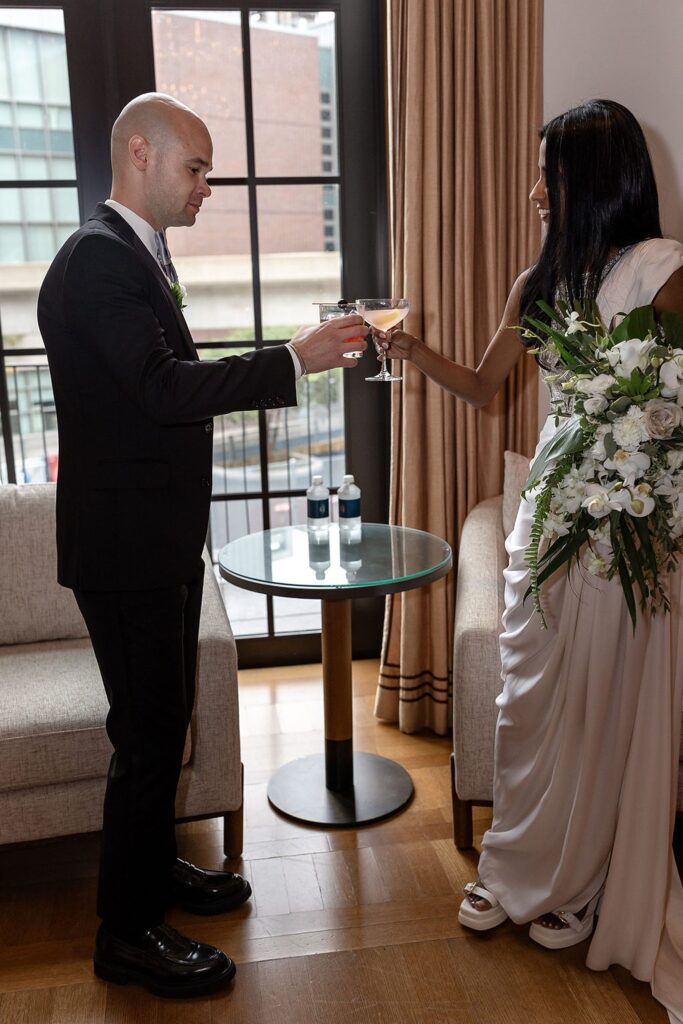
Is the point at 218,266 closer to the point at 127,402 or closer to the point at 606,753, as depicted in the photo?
the point at 127,402

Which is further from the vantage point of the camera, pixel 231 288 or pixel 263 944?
pixel 231 288

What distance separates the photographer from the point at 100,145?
3.38 m

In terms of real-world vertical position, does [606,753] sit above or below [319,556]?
below

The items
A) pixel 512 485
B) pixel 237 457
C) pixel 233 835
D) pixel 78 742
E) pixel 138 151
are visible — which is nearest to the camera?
pixel 138 151

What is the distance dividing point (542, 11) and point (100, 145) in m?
1.53

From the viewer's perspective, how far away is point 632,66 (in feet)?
9.32

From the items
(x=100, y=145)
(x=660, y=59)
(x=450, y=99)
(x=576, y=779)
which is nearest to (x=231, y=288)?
(x=100, y=145)

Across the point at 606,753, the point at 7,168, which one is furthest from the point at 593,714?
the point at 7,168

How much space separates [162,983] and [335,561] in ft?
3.64

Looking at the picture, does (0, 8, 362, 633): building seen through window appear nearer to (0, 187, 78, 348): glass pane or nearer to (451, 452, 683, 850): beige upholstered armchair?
(0, 187, 78, 348): glass pane

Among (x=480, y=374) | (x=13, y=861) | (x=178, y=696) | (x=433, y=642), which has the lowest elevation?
(x=13, y=861)

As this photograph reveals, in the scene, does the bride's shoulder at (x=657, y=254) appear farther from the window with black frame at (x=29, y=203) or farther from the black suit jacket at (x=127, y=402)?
the window with black frame at (x=29, y=203)

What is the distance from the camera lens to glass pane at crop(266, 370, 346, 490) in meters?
3.73

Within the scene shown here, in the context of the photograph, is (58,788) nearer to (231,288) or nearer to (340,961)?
(340,961)
